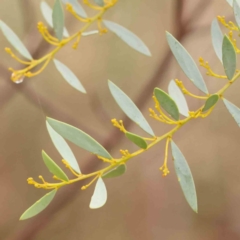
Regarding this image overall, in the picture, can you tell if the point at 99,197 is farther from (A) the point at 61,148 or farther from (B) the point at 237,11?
(B) the point at 237,11

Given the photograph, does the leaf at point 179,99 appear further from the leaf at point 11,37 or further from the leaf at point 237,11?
the leaf at point 11,37

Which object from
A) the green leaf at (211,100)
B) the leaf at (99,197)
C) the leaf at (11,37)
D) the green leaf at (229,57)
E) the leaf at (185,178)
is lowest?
the leaf at (185,178)

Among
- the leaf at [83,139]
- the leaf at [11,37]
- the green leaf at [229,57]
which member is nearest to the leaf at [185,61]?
the green leaf at [229,57]

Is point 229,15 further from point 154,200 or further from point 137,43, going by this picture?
point 154,200

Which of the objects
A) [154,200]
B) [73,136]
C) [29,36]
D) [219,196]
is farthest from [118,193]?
[29,36]

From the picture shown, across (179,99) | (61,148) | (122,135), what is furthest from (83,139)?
(122,135)
